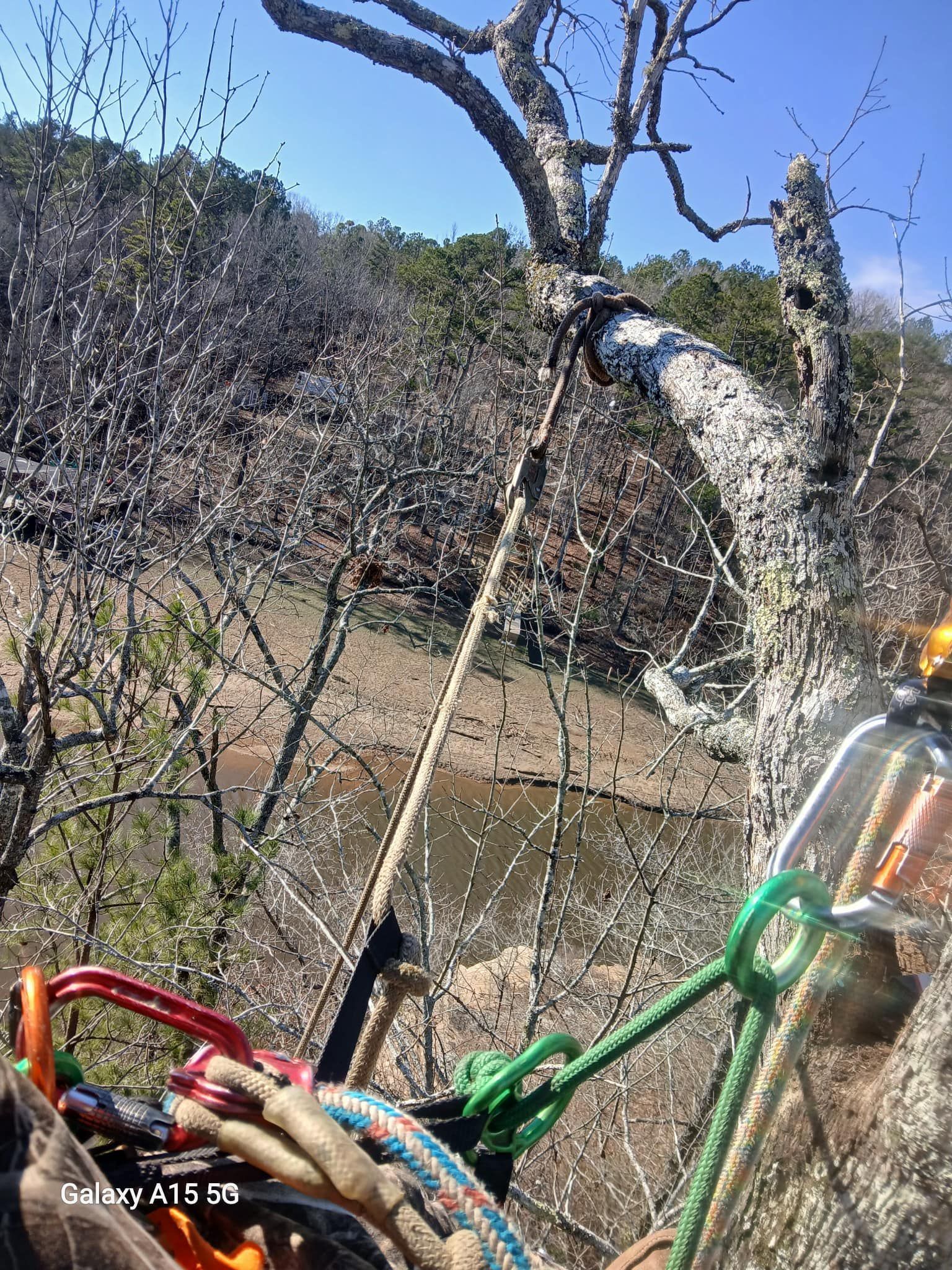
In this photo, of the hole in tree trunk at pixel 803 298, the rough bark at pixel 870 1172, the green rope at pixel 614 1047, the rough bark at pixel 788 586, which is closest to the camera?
the rough bark at pixel 870 1172

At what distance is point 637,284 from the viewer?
2395 centimetres

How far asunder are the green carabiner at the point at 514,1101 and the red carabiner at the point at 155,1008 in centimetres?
30

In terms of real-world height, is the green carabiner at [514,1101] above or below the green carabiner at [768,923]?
below

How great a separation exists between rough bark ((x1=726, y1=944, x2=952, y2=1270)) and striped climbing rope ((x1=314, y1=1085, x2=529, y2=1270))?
38 cm

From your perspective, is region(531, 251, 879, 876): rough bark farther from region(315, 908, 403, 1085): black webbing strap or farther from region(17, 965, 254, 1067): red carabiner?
region(17, 965, 254, 1067): red carabiner

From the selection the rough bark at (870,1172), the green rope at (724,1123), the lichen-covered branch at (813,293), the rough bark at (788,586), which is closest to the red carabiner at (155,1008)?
the green rope at (724,1123)

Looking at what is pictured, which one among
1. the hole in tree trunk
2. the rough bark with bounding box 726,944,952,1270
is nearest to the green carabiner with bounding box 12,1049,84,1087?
the rough bark with bounding box 726,944,952,1270

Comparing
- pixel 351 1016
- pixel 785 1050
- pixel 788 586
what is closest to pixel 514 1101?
pixel 351 1016

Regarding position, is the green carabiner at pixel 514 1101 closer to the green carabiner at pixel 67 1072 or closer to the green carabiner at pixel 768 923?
the green carabiner at pixel 768 923

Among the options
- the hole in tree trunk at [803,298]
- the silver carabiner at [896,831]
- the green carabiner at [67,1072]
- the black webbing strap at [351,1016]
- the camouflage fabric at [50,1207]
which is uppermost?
the hole in tree trunk at [803,298]

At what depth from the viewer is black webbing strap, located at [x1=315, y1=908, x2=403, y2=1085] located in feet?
3.30

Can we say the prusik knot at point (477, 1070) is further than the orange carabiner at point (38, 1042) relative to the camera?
Yes

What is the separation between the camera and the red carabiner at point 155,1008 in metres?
0.88

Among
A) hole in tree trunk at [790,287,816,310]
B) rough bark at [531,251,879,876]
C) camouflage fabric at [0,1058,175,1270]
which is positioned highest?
hole in tree trunk at [790,287,816,310]
